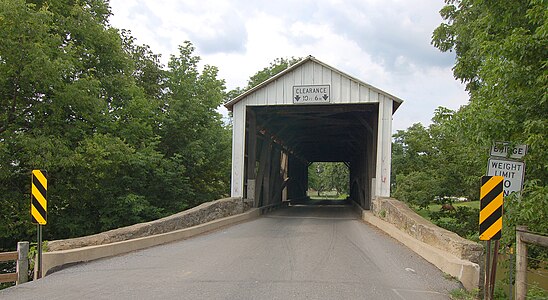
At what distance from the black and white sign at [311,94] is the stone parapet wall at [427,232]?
4.35 meters

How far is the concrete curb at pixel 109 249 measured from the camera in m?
6.69

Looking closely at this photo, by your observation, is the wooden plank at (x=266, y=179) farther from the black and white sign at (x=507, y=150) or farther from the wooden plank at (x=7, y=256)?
the wooden plank at (x=7, y=256)

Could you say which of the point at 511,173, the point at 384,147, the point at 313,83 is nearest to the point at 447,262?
the point at 511,173

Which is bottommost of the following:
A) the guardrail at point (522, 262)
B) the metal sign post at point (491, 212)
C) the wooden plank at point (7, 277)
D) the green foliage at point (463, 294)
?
the wooden plank at point (7, 277)

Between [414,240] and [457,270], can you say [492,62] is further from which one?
[414,240]

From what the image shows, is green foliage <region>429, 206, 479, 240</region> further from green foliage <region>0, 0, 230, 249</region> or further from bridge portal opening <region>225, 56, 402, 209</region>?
green foliage <region>0, 0, 230, 249</region>

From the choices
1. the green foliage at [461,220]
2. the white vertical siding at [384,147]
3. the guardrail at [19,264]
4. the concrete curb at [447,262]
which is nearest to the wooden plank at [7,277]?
the guardrail at [19,264]

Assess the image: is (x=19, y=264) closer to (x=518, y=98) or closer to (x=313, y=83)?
(x=518, y=98)

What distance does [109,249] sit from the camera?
7.85m

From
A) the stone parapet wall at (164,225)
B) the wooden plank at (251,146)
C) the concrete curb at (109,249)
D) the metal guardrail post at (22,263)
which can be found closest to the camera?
the metal guardrail post at (22,263)

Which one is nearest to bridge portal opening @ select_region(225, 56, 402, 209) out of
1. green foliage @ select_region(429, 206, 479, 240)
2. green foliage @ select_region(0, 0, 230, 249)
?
green foliage @ select_region(429, 206, 479, 240)

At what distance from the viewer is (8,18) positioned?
41.8ft

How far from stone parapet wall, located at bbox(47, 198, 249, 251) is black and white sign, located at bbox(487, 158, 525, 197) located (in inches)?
267

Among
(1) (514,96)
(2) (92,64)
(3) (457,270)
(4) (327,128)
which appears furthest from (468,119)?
(4) (327,128)
